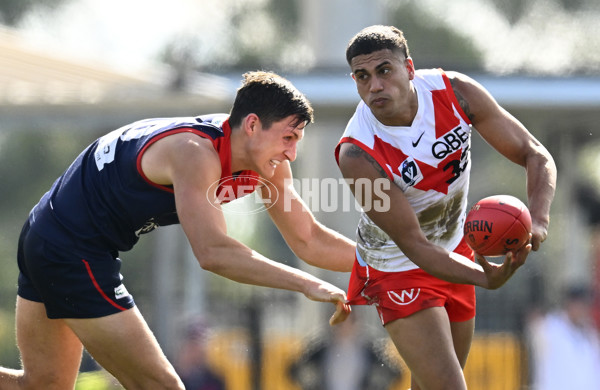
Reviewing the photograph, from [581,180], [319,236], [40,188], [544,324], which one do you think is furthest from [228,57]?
[319,236]

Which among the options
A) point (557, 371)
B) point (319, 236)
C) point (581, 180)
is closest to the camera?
point (319, 236)

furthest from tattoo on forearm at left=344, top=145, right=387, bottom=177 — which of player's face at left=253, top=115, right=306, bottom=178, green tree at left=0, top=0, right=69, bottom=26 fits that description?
green tree at left=0, top=0, right=69, bottom=26

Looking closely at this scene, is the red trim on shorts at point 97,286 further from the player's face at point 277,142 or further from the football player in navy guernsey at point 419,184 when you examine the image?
the football player in navy guernsey at point 419,184

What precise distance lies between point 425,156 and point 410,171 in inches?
4.7

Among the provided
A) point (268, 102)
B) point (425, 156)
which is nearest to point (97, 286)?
point (268, 102)

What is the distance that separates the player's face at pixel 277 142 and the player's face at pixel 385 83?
1.29 ft

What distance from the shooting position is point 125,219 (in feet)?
17.2

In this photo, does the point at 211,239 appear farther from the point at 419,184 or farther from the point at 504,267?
the point at 504,267

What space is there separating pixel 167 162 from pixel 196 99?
21.6 feet

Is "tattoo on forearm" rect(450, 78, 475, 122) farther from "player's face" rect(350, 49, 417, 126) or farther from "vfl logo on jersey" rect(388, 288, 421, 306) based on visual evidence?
"vfl logo on jersey" rect(388, 288, 421, 306)

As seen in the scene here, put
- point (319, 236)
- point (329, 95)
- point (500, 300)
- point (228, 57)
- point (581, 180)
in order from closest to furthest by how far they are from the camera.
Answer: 1. point (319, 236)
2. point (329, 95)
3. point (500, 300)
4. point (581, 180)
5. point (228, 57)

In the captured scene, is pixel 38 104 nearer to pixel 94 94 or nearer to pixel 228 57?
pixel 94 94

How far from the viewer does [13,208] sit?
2956cm

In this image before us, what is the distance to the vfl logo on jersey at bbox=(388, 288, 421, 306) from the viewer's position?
5.45m
